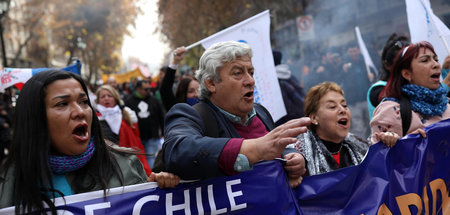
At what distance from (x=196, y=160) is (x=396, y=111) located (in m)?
1.85

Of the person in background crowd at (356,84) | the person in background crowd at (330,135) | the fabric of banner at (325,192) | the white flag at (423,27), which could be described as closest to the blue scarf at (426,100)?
the fabric of banner at (325,192)

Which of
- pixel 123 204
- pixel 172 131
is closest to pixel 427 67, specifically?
pixel 172 131

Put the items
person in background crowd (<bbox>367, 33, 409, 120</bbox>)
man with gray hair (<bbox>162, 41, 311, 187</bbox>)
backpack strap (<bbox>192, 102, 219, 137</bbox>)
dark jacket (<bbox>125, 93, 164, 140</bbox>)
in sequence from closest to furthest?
man with gray hair (<bbox>162, 41, 311, 187</bbox>) → backpack strap (<bbox>192, 102, 219, 137</bbox>) → person in background crowd (<bbox>367, 33, 409, 120</bbox>) → dark jacket (<bbox>125, 93, 164, 140</bbox>)

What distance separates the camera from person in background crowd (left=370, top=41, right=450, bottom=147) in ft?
10.2

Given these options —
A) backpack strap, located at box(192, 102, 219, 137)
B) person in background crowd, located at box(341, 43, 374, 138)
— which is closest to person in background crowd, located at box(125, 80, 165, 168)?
person in background crowd, located at box(341, 43, 374, 138)

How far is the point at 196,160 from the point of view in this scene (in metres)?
1.90

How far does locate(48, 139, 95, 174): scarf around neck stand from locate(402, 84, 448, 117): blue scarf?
2.33 m

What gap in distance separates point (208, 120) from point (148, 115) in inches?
210

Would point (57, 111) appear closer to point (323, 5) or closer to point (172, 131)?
point (172, 131)

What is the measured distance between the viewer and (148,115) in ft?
24.7

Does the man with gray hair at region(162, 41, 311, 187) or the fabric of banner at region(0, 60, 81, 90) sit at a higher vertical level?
the fabric of banner at region(0, 60, 81, 90)

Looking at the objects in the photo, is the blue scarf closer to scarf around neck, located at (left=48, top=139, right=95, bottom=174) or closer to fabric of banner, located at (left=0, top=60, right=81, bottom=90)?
scarf around neck, located at (left=48, top=139, right=95, bottom=174)

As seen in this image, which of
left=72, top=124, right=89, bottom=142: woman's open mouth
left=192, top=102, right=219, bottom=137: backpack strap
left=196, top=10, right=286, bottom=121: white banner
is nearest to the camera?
left=72, top=124, right=89, bottom=142: woman's open mouth

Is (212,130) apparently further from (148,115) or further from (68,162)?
(148,115)
